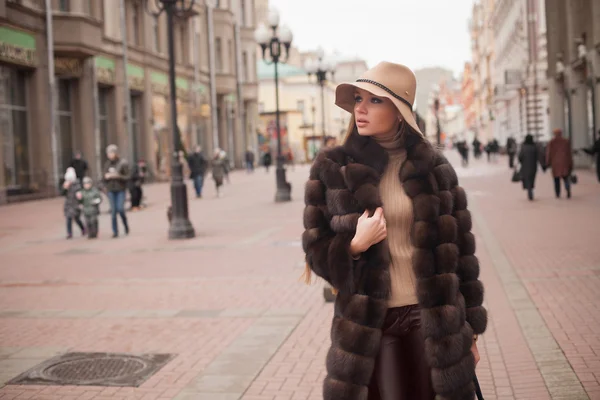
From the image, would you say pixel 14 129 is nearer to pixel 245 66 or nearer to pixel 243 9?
pixel 245 66

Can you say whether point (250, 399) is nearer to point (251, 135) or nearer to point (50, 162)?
point (50, 162)

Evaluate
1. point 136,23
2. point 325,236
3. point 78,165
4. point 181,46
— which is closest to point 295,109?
point 181,46

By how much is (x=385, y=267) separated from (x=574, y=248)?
9066 mm

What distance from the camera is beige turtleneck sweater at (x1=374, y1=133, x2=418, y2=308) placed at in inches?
123

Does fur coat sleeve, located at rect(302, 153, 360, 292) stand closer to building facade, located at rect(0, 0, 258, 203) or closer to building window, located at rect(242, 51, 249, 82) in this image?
building facade, located at rect(0, 0, 258, 203)

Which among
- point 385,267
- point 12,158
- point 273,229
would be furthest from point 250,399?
point 12,158

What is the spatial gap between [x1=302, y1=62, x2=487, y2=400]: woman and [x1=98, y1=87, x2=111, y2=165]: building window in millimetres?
33171

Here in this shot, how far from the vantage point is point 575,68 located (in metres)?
33.7

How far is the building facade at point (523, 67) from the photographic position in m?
50.7

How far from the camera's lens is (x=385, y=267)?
3113mm

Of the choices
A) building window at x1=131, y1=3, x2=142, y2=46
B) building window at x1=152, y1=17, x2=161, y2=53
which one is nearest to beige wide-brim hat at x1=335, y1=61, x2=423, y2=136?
building window at x1=131, y1=3, x2=142, y2=46

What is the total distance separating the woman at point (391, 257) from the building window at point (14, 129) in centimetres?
2511

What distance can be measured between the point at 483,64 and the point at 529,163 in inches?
3511

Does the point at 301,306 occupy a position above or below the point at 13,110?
below
